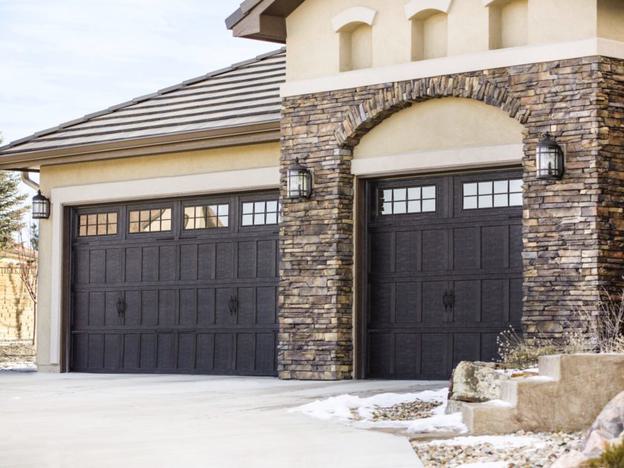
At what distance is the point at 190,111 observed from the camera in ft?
72.3

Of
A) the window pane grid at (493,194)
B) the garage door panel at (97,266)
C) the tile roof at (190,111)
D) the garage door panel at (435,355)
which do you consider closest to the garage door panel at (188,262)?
the garage door panel at (97,266)

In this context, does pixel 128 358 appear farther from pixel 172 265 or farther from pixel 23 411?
pixel 23 411

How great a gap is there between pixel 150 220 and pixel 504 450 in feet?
41.7

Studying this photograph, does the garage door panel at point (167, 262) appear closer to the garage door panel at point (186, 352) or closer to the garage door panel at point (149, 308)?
the garage door panel at point (149, 308)

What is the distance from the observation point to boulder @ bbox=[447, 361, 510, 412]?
42.3 ft

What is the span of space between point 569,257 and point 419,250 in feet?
8.98

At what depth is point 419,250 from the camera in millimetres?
→ 18578

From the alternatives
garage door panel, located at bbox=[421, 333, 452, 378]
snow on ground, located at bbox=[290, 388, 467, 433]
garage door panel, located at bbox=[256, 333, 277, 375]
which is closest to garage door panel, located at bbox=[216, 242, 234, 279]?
garage door panel, located at bbox=[256, 333, 277, 375]

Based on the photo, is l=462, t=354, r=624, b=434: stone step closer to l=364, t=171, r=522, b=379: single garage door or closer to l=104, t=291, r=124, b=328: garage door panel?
l=364, t=171, r=522, b=379: single garage door

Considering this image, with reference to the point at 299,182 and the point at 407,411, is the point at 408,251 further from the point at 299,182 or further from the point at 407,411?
the point at 407,411

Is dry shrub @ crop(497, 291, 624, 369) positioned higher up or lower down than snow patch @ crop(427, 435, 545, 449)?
higher up

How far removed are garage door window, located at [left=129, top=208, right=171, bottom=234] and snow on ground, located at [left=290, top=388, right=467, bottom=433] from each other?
7.78m

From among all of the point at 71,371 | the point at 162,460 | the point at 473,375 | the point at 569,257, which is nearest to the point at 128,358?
the point at 71,371

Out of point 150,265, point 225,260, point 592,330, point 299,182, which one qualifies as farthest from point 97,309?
point 592,330
